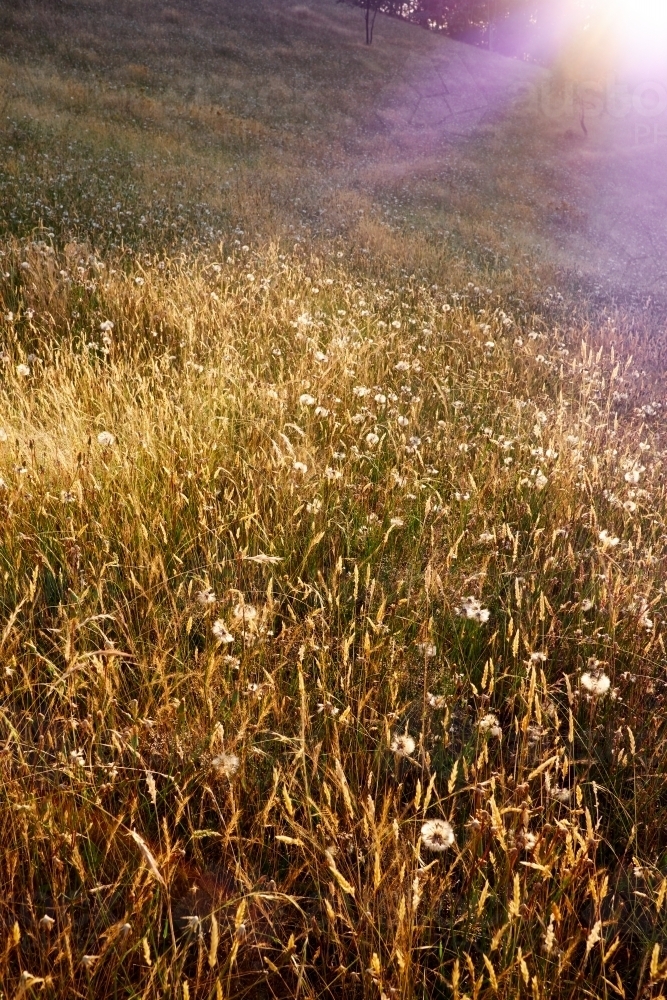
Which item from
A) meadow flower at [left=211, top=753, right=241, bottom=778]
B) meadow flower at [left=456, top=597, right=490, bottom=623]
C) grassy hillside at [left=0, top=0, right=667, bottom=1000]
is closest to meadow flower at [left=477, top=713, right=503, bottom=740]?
grassy hillside at [left=0, top=0, right=667, bottom=1000]

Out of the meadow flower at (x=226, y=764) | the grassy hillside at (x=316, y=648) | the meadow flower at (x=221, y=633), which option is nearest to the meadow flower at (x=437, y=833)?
the grassy hillside at (x=316, y=648)

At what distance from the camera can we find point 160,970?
127 centimetres

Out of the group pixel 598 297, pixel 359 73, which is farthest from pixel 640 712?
pixel 359 73

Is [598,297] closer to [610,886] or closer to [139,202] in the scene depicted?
[139,202]

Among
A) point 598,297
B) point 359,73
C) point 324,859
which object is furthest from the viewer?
point 359,73

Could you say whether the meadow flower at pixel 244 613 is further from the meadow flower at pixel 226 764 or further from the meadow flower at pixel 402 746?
the meadow flower at pixel 402 746

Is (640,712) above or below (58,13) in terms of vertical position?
below

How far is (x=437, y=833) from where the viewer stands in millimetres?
1487

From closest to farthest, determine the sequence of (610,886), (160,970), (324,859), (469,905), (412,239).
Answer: (160,970) < (469,905) < (324,859) < (610,886) < (412,239)

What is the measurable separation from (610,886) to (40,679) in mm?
1759

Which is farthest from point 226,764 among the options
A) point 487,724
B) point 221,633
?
point 487,724

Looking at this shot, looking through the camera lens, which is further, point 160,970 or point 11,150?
point 11,150

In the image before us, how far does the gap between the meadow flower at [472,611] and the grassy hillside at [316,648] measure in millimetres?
18

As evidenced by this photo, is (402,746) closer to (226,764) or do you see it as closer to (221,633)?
(226,764)
